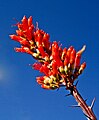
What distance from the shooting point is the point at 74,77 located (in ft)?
14.3

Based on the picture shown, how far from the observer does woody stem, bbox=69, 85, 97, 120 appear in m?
3.86

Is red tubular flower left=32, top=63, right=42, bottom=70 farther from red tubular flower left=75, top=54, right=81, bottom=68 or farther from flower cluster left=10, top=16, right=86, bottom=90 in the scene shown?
red tubular flower left=75, top=54, right=81, bottom=68

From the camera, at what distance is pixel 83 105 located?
161 inches

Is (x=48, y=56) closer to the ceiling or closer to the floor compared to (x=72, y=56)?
closer to the ceiling

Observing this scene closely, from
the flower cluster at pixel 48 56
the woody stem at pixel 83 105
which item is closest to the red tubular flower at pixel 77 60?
the flower cluster at pixel 48 56

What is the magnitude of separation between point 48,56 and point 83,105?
141 centimetres

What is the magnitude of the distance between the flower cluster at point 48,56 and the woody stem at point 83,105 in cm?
15

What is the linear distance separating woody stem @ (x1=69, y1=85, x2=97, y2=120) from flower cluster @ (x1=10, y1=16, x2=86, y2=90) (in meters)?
0.15

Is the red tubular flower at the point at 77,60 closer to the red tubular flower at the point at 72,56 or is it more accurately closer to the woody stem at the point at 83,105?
the red tubular flower at the point at 72,56

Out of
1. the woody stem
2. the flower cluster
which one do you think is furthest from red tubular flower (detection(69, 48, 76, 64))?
the woody stem

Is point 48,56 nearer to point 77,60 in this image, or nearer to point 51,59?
point 51,59

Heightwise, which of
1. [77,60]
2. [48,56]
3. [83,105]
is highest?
[48,56]

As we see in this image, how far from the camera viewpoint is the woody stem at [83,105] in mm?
3858

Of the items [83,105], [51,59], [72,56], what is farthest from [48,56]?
[83,105]
